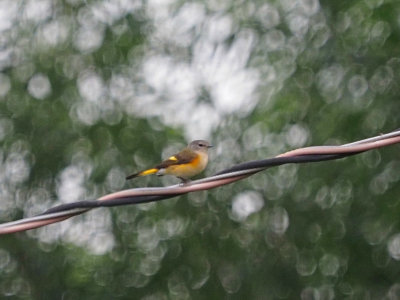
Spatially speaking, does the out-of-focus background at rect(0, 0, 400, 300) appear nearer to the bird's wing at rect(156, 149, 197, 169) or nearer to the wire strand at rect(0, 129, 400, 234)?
the bird's wing at rect(156, 149, 197, 169)

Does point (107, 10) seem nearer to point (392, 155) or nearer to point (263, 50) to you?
point (263, 50)

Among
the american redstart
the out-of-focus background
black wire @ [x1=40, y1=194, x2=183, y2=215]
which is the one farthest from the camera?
the out-of-focus background

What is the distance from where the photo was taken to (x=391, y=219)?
12484mm

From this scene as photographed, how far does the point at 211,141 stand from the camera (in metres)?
13.5

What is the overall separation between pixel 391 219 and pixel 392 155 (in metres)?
0.83

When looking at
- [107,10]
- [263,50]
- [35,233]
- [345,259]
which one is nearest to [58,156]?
[35,233]

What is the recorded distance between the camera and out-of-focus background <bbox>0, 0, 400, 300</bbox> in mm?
12797

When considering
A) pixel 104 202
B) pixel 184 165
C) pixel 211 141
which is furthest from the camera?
pixel 211 141

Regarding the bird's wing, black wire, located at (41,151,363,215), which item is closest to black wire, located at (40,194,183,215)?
black wire, located at (41,151,363,215)

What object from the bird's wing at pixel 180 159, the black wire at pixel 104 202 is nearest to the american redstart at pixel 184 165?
the bird's wing at pixel 180 159

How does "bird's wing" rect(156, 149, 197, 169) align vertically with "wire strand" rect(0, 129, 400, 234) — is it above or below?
above

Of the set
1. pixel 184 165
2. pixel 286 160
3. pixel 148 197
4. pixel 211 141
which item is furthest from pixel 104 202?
pixel 211 141

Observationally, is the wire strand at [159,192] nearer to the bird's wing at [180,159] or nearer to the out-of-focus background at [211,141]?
the bird's wing at [180,159]

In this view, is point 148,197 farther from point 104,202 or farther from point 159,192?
point 104,202
